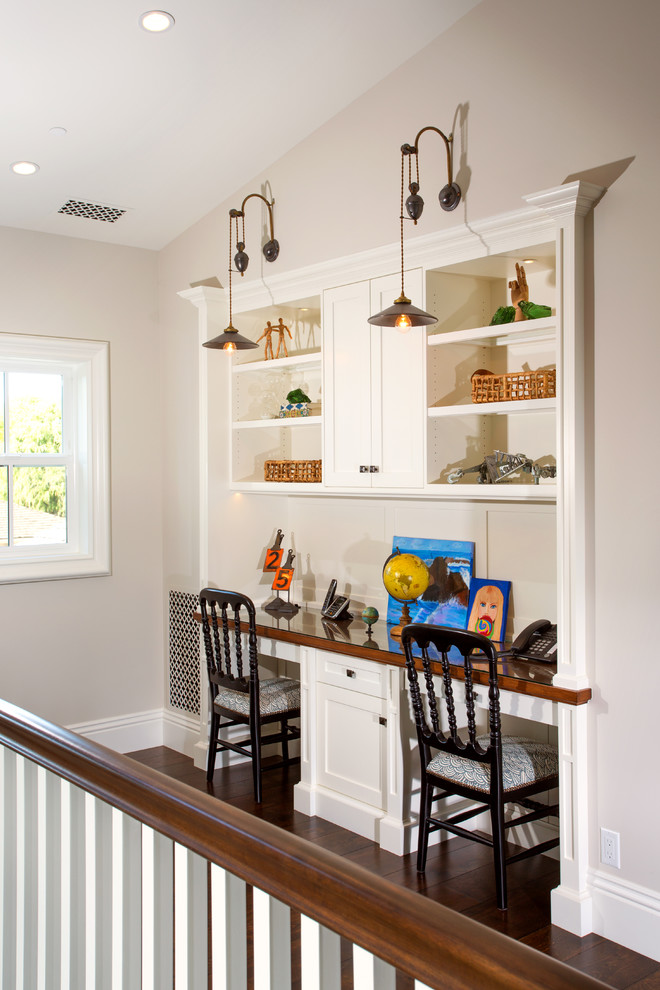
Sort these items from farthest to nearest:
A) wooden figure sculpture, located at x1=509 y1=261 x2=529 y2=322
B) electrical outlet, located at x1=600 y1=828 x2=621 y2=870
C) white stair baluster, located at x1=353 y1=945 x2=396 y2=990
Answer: wooden figure sculpture, located at x1=509 y1=261 x2=529 y2=322 → electrical outlet, located at x1=600 y1=828 x2=621 y2=870 → white stair baluster, located at x1=353 y1=945 x2=396 y2=990

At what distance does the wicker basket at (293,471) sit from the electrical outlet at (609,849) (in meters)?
2.10

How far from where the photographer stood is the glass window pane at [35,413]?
4824mm

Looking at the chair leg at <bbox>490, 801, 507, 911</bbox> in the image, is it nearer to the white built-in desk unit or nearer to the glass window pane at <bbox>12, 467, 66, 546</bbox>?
the white built-in desk unit

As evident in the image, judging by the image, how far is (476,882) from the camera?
3.28 m

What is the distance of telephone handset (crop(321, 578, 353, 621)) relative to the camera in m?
4.27

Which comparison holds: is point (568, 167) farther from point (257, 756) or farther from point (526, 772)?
point (257, 756)

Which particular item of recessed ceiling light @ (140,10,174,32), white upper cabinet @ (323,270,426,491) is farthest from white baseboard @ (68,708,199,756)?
recessed ceiling light @ (140,10,174,32)

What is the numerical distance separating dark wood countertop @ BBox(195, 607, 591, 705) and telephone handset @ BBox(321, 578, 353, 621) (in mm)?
41

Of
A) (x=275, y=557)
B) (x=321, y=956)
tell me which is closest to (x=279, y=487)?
(x=275, y=557)

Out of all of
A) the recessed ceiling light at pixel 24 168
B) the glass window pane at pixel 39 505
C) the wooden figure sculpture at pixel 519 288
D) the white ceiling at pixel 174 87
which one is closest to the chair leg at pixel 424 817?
the wooden figure sculpture at pixel 519 288

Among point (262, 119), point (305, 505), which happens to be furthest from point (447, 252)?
point (305, 505)

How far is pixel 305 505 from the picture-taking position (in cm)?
482

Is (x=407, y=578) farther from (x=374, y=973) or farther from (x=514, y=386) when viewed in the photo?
(x=374, y=973)

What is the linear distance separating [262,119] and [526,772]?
121 inches
